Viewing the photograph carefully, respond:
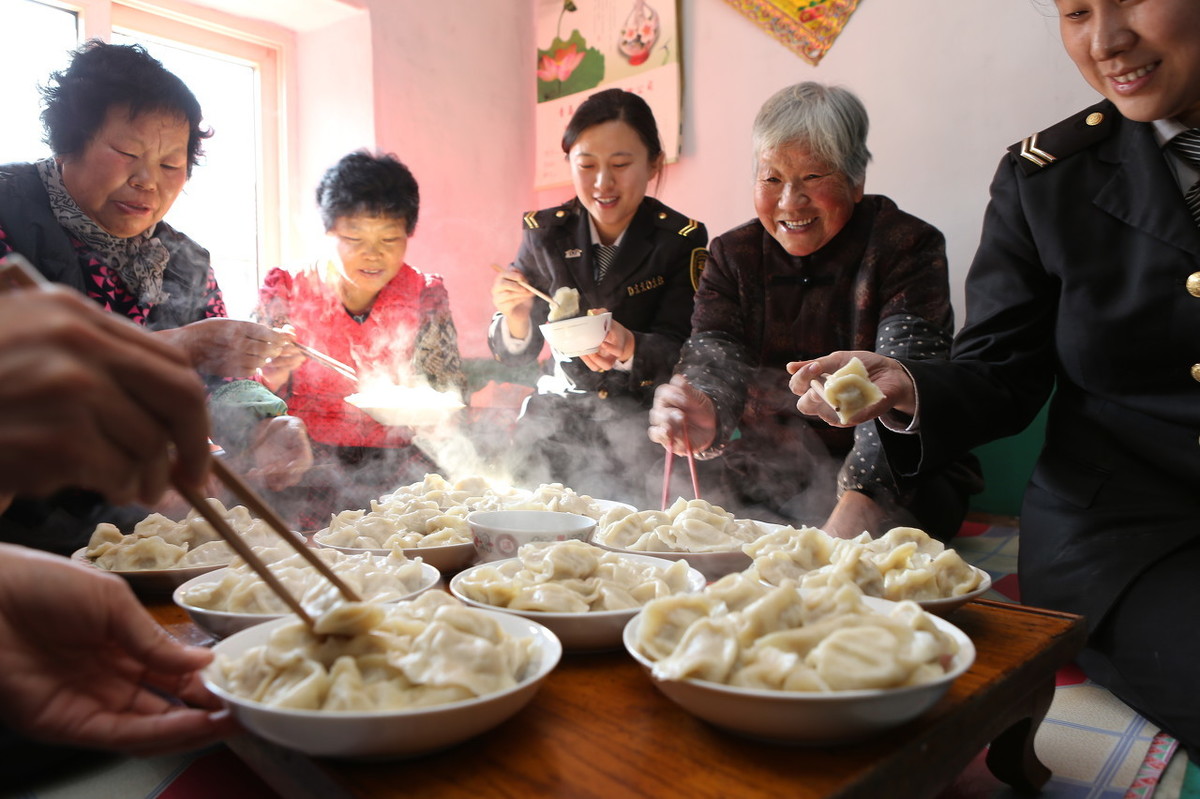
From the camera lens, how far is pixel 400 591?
4.34 ft

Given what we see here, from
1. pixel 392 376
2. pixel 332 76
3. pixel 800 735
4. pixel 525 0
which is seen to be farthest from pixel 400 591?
pixel 525 0

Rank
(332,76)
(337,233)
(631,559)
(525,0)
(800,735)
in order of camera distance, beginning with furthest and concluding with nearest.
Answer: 1. (525,0)
2. (332,76)
3. (337,233)
4. (631,559)
5. (800,735)

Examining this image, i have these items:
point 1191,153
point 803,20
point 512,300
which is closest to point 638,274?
point 512,300

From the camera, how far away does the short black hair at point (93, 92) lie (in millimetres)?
2650

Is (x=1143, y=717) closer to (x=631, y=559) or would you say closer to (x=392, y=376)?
(x=631, y=559)

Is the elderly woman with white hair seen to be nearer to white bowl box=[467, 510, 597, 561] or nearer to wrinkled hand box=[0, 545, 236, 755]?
white bowl box=[467, 510, 597, 561]

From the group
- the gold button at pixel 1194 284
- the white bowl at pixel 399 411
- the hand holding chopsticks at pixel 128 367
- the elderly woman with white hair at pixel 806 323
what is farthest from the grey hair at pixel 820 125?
the hand holding chopsticks at pixel 128 367

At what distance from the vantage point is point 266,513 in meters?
0.92

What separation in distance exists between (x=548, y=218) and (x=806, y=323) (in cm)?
166

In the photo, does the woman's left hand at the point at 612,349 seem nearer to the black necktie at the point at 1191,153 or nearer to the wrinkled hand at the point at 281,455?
the wrinkled hand at the point at 281,455

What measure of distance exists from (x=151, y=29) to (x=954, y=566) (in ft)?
17.7

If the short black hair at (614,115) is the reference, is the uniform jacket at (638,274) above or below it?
below

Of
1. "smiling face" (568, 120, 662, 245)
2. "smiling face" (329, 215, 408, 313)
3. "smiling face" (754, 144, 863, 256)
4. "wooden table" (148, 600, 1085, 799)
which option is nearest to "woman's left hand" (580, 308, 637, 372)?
"smiling face" (568, 120, 662, 245)

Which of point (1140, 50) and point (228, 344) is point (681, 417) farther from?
point (228, 344)
